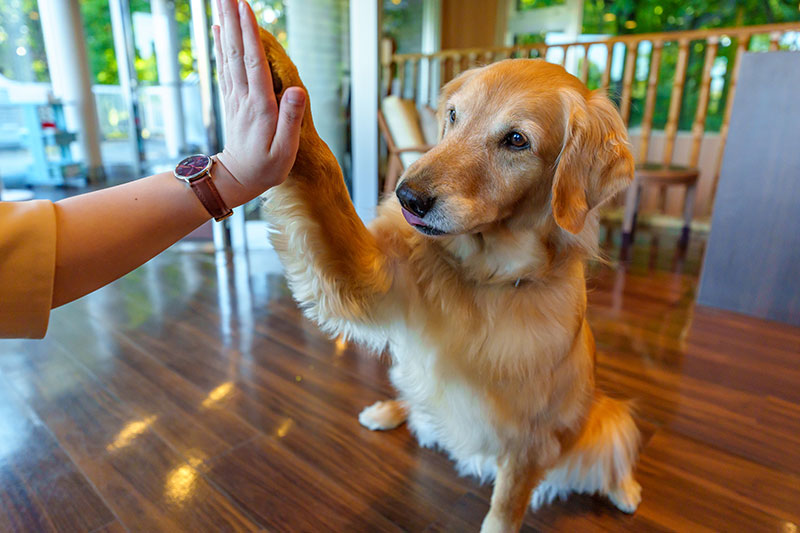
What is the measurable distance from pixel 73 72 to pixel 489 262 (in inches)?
239

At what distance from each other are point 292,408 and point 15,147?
5.54m

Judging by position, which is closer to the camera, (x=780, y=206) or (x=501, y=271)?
(x=501, y=271)

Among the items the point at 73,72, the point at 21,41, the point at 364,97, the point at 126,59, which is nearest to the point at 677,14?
the point at 364,97

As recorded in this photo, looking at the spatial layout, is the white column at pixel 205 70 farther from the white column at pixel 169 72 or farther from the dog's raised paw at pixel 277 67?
the white column at pixel 169 72

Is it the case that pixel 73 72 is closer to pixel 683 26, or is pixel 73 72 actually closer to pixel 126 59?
pixel 126 59

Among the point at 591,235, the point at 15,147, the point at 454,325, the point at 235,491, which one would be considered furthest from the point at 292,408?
the point at 15,147

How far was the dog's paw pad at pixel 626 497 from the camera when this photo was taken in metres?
1.11

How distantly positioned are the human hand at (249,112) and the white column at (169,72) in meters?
5.33

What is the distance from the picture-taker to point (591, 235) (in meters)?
0.94

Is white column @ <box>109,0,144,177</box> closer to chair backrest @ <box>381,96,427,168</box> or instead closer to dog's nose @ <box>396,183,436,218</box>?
chair backrest @ <box>381,96,427,168</box>

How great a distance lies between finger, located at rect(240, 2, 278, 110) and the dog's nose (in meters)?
0.26

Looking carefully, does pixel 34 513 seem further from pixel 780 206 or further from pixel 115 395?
pixel 780 206

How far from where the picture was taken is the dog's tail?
1.10 metres

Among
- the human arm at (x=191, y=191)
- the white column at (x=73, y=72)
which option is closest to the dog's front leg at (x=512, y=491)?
the human arm at (x=191, y=191)
